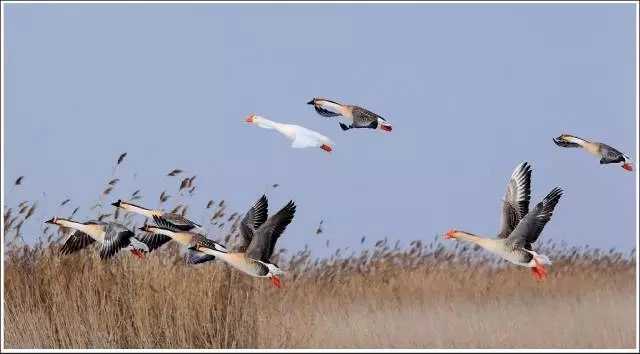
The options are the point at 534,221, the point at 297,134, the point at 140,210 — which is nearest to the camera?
the point at 534,221

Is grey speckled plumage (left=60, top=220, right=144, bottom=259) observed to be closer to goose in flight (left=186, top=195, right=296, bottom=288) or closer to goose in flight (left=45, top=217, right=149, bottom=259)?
goose in flight (left=45, top=217, right=149, bottom=259)

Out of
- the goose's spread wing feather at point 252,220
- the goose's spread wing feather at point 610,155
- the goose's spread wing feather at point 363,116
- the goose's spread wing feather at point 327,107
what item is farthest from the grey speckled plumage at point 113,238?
the goose's spread wing feather at point 610,155

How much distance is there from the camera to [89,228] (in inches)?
343

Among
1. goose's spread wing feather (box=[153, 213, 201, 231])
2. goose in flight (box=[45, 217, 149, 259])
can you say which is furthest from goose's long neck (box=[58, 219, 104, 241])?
goose's spread wing feather (box=[153, 213, 201, 231])

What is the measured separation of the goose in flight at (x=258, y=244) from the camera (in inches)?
311

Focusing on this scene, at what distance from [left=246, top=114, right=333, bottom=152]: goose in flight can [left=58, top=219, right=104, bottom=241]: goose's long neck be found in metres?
1.28

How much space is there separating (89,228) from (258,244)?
138 centimetres

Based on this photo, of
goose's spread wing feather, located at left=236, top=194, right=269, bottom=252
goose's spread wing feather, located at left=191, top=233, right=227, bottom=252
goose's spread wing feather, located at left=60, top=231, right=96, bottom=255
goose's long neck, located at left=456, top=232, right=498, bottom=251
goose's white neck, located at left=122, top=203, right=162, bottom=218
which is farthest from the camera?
goose's spread wing feather, located at left=60, top=231, right=96, bottom=255

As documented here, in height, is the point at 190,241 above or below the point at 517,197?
below

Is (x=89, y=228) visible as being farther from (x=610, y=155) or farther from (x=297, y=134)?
(x=610, y=155)

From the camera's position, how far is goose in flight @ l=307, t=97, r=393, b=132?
27.8 feet

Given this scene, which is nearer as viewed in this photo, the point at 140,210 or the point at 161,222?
the point at 161,222

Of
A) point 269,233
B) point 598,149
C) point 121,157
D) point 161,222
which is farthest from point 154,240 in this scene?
point 598,149

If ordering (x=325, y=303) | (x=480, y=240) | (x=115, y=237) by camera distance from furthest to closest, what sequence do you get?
(x=325, y=303), (x=115, y=237), (x=480, y=240)
